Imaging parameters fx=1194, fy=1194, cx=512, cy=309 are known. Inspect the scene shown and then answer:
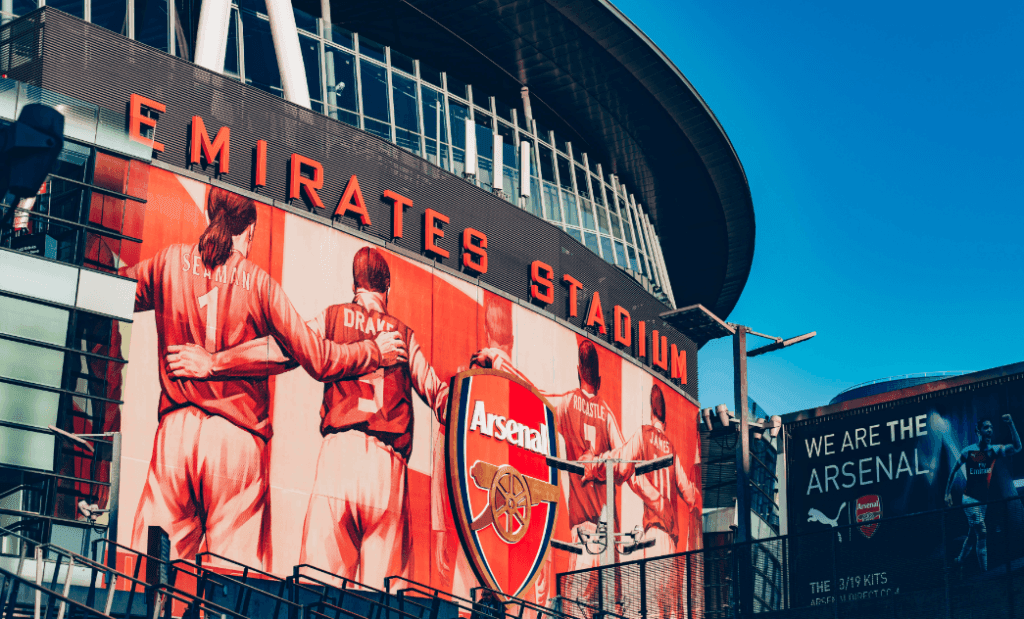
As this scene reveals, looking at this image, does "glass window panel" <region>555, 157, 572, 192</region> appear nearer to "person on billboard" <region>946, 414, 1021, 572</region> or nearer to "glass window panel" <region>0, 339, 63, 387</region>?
"person on billboard" <region>946, 414, 1021, 572</region>

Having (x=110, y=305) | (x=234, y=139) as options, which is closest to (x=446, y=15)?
(x=234, y=139)

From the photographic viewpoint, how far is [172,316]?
2848 centimetres

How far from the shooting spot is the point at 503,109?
47.9m

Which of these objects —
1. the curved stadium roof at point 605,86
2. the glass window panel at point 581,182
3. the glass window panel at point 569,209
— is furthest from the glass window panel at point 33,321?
the glass window panel at point 581,182

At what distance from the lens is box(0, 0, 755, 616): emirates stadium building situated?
2519 centimetres

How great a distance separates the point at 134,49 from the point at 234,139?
3353 millimetres

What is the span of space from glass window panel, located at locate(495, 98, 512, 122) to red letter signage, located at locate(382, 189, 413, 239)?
12.6m

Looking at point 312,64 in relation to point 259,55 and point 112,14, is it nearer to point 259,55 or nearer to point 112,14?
point 259,55

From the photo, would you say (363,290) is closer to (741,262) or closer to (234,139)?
(234,139)

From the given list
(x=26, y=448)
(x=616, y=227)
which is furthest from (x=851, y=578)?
(x=616, y=227)

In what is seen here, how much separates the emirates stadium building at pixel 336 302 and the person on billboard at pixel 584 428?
0.12 metres

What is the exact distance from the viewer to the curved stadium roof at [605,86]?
4362 cm

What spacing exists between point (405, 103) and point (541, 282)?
821 centimetres

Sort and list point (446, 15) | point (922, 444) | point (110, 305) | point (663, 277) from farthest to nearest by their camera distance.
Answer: point (663, 277) < point (446, 15) < point (922, 444) < point (110, 305)
